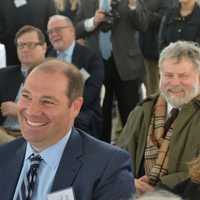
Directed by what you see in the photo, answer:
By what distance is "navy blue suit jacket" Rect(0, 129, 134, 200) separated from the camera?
190 cm

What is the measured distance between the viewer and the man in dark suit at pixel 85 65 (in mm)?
3982

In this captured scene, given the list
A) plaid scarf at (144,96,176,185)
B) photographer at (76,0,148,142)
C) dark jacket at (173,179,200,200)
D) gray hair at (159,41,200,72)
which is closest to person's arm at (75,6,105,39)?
photographer at (76,0,148,142)

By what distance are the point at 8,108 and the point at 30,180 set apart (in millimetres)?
1814

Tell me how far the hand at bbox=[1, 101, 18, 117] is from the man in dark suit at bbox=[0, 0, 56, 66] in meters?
1.26

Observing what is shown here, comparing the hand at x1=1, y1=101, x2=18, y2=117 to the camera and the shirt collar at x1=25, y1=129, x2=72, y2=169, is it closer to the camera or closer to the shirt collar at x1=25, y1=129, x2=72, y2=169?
the camera

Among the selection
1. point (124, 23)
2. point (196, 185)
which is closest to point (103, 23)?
point (124, 23)

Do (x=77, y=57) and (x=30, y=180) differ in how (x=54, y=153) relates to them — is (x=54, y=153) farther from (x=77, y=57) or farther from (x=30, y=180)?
(x=77, y=57)

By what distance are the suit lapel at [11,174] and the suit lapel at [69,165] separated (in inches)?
7.0

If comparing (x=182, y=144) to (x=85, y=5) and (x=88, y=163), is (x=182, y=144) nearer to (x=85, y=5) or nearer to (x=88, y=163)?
(x=88, y=163)

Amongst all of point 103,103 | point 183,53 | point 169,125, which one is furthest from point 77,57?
point 169,125

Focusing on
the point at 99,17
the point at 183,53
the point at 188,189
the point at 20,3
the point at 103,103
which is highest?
the point at 20,3

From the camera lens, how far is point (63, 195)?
1.91m

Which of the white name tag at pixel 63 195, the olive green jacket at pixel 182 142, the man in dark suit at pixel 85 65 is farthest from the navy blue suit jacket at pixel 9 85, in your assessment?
the white name tag at pixel 63 195

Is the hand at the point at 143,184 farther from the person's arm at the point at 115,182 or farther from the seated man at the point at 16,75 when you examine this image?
the seated man at the point at 16,75
